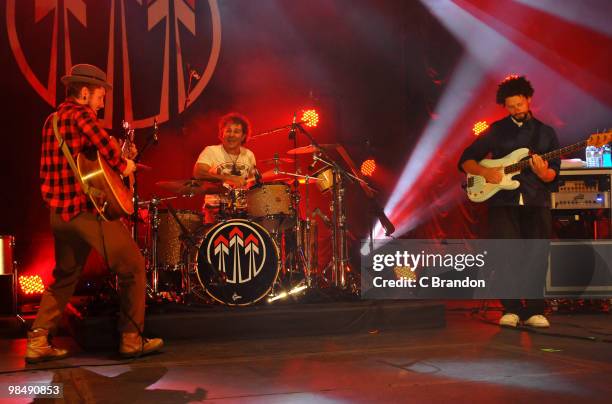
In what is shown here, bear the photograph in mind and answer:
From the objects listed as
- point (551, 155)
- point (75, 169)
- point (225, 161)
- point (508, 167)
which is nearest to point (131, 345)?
point (75, 169)

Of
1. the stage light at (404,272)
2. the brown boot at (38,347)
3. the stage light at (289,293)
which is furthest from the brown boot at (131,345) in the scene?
the stage light at (404,272)

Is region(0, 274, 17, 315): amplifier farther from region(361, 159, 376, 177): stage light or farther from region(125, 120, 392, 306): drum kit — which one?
region(361, 159, 376, 177): stage light

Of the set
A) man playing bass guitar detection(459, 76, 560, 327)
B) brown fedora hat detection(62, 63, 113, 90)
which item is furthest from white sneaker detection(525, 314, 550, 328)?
brown fedora hat detection(62, 63, 113, 90)

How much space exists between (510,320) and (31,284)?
16.4 ft

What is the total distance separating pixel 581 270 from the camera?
6.81 m

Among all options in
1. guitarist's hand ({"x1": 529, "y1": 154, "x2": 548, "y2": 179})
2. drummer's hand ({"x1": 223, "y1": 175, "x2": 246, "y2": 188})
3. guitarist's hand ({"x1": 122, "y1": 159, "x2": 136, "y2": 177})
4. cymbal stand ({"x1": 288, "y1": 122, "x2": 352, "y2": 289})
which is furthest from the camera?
cymbal stand ({"x1": 288, "y1": 122, "x2": 352, "y2": 289})

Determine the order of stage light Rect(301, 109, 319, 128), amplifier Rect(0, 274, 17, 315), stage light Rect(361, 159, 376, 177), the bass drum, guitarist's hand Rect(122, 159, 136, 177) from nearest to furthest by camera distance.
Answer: guitarist's hand Rect(122, 159, 136, 177) < the bass drum < amplifier Rect(0, 274, 17, 315) < stage light Rect(301, 109, 319, 128) < stage light Rect(361, 159, 376, 177)

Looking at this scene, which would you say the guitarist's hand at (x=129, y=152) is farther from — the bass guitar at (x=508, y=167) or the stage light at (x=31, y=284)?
the bass guitar at (x=508, y=167)

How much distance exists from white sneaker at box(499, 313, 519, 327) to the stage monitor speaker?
1.19 metres

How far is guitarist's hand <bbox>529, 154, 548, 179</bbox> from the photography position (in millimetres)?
5457

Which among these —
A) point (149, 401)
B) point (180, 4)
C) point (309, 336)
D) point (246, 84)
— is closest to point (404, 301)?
point (309, 336)

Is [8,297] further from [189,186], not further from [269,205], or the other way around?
[269,205]

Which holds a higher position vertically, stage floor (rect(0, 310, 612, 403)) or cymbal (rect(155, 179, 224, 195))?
cymbal (rect(155, 179, 224, 195))

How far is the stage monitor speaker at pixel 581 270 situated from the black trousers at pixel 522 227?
3.20ft
